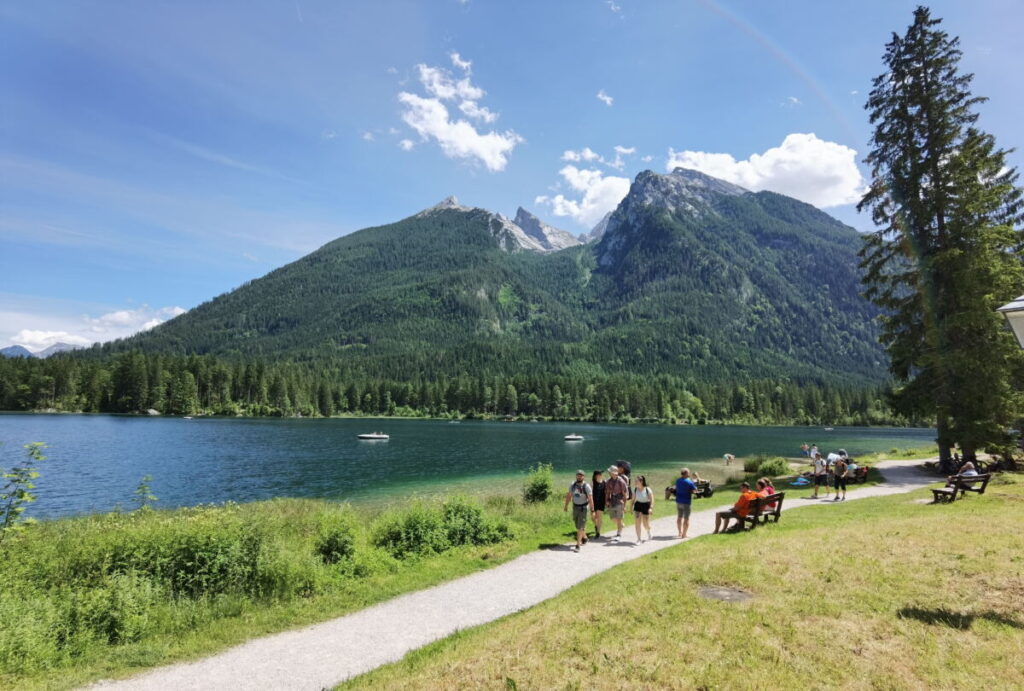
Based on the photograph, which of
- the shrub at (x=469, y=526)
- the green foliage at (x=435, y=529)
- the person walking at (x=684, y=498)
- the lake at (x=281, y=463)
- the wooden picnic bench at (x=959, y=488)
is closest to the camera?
the green foliage at (x=435, y=529)

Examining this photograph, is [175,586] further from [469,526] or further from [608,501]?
[608,501]

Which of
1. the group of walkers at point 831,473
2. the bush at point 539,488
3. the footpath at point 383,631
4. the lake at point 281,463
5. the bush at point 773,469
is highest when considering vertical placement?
the group of walkers at point 831,473

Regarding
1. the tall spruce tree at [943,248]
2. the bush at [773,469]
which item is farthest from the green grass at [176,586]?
the bush at [773,469]

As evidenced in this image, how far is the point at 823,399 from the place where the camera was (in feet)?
588

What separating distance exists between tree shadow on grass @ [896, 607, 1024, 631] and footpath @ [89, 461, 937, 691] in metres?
7.06

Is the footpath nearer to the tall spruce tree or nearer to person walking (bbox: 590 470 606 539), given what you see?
person walking (bbox: 590 470 606 539)

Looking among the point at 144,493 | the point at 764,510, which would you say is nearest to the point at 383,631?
the point at 764,510

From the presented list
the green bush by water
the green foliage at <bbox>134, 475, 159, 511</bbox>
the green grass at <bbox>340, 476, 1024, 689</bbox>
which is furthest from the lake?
the green grass at <bbox>340, 476, 1024, 689</bbox>

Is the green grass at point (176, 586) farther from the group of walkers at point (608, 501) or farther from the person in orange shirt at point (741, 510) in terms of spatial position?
the person in orange shirt at point (741, 510)

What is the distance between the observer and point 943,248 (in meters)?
28.5

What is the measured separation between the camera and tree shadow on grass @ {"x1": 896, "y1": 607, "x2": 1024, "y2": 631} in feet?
25.6

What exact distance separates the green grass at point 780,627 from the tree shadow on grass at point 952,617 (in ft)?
0.09

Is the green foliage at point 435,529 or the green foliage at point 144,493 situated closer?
the green foliage at point 435,529

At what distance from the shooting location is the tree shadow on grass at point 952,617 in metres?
7.79
